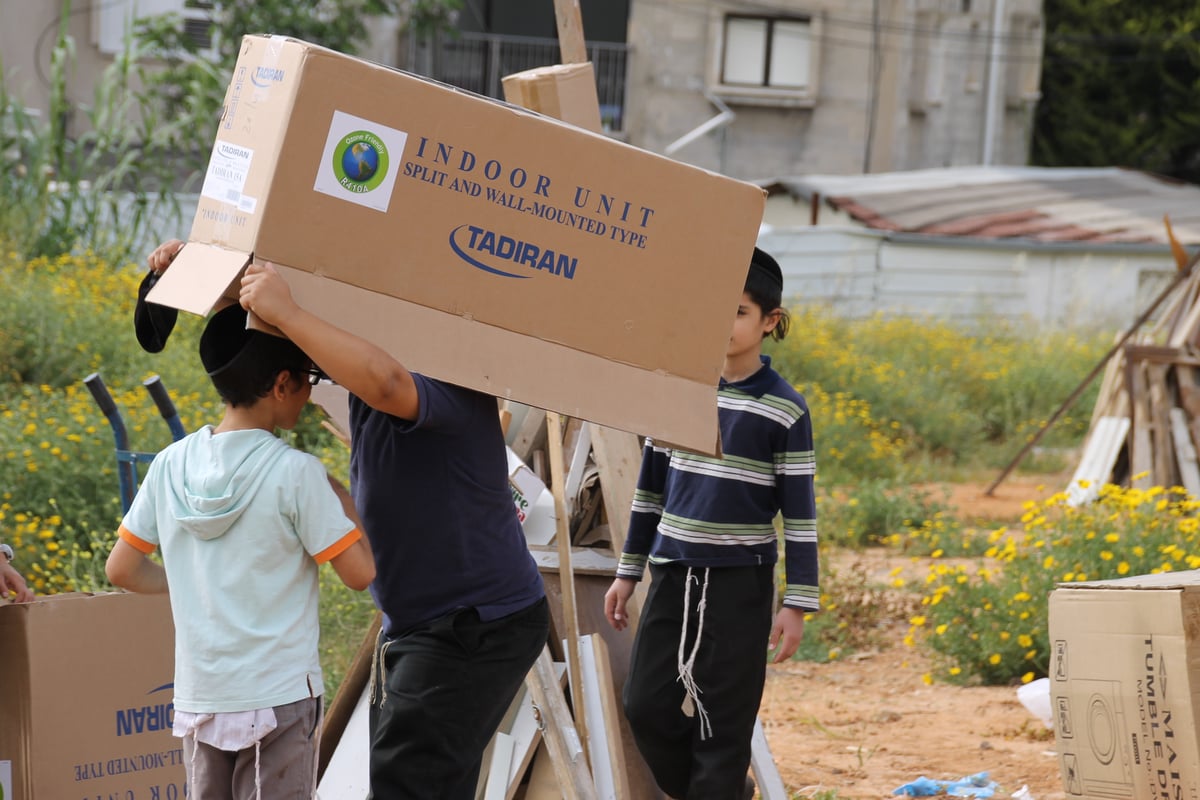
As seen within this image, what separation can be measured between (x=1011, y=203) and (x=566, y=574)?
1748cm

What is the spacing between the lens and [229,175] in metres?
2.38

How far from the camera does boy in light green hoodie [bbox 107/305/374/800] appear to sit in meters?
2.47

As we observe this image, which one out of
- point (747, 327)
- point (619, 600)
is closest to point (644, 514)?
point (619, 600)

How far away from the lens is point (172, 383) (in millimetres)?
7840

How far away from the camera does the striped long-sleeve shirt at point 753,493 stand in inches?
128

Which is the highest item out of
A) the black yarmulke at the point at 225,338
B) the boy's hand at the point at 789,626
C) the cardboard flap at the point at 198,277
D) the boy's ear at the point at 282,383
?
the cardboard flap at the point at 198,277

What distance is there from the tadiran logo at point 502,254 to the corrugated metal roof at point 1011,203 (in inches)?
610

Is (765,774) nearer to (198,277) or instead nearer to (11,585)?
(11,585)

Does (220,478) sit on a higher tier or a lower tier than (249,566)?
higher

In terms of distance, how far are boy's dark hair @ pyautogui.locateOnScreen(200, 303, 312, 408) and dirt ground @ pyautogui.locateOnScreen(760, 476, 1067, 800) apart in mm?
2554

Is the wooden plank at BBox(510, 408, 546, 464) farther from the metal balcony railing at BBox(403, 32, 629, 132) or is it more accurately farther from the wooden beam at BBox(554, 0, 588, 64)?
the metal balcony railing at BBox(403, 32, 629, 132)

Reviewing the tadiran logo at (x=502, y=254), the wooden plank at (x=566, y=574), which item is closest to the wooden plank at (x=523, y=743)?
the wooden plank at (x=566, y=574)

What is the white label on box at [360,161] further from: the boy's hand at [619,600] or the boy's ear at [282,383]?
the boy's hand at [619,600]

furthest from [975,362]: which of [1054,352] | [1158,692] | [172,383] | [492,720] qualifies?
[492,720]
